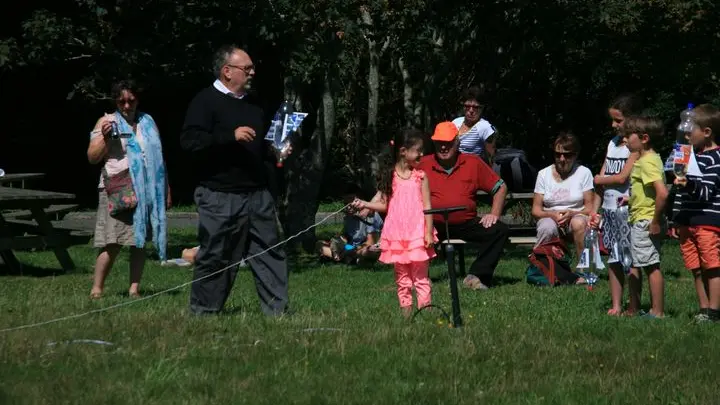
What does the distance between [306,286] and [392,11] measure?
4473mm

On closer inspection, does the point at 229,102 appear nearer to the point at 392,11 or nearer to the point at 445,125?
the point at 445,125

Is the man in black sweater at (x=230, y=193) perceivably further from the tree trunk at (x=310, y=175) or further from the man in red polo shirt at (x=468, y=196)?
the tree trunk at (x=310, y=175)

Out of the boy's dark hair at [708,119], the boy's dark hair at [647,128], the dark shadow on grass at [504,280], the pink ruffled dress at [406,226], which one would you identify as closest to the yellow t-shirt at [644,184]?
the boy's dark hair at [647,128]

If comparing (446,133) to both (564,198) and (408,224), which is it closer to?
(564,198)

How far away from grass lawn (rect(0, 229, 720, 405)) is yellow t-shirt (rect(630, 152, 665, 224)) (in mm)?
812

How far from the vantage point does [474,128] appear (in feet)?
47.8

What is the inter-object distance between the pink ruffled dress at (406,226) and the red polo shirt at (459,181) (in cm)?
281

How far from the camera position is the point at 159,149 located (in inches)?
468

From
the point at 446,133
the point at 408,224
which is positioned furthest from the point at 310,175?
the point at 408,224

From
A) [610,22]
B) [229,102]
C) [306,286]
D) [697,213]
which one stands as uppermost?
[610,22]

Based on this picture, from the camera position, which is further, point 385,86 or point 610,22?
point 385,86

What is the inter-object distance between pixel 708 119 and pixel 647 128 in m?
0.51

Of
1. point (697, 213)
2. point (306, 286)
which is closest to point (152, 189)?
point (306, 286)

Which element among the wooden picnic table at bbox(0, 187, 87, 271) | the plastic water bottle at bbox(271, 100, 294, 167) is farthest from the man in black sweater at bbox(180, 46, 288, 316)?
the wooden picnic table at bbox(0, 187, 87, 271)
